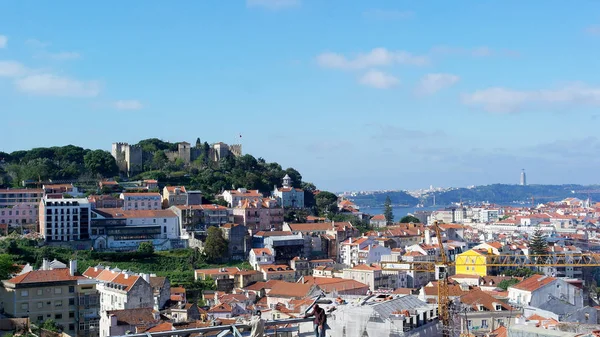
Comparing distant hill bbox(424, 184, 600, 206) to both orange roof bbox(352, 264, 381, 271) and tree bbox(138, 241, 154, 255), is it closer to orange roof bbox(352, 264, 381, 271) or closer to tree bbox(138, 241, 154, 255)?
orange roof bbox(352, 264, 381, 271)

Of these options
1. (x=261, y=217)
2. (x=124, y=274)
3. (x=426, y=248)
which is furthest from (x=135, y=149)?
(x=124, y=274)

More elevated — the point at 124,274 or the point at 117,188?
the point at 117,188

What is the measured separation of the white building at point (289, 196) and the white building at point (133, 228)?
35.2ft

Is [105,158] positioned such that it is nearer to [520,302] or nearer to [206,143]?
[206,143]

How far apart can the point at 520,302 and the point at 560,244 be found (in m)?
22.3

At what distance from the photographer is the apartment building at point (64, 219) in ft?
109

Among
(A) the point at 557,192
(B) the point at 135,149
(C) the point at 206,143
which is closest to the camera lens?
(B) the point at 135,149

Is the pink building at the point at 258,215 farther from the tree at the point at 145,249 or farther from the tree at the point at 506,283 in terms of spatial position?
the tree at the point at 506,283

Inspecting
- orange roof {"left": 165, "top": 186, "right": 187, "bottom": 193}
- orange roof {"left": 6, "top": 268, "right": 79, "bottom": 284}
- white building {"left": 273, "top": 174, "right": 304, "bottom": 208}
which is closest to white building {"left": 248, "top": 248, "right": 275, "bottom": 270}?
orange roof {"left": 165, "top": 186, "right": 187, "bottom": 193}

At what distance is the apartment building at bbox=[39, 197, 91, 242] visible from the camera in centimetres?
3338

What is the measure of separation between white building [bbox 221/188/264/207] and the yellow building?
42.8 ft

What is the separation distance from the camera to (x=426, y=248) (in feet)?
124

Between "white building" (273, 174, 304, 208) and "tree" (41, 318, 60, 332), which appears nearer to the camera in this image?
"tree" (41, 318, 60, 332)

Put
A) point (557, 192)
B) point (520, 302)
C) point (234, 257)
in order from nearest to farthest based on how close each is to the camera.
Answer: point (520, 302), point (234, 257), point (557, 192)
